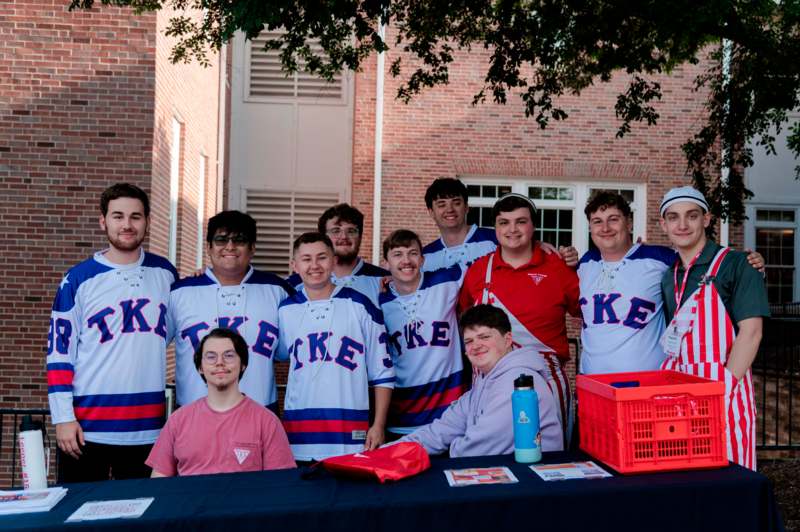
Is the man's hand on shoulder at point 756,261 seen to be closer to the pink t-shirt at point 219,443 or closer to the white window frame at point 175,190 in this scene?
the pink t-shirt at point 219,443

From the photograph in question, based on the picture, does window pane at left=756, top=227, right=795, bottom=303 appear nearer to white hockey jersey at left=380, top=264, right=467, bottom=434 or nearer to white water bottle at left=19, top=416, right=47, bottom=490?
white hockey jersey at left=380, top=264, right=467, bottom=434

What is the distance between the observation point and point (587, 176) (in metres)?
14.8

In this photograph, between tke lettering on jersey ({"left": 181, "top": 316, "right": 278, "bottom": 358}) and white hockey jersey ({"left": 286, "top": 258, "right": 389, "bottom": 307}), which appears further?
white hockey jersey ({"left": 286, "top": 258, "right": 389, "bottom": 307})

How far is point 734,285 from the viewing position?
396 cm

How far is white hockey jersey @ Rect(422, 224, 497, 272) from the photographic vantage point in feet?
17.5

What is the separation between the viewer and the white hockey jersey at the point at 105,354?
14.0ft

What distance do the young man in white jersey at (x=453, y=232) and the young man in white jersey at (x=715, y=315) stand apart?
4.87ft

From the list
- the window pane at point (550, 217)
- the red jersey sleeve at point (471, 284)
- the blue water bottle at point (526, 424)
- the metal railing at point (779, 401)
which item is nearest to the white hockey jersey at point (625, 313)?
the red jersey sleeve at point (471, 284)

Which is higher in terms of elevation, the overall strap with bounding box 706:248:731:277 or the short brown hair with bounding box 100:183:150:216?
the short brown hair with bounding box 100:183:150:216

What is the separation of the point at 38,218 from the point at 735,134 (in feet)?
25.8

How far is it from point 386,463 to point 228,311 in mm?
1735

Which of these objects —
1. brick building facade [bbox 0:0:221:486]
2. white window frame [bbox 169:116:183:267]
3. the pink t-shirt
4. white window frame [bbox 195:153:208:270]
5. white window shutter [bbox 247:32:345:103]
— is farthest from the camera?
white window shutter [bbox 247:32:345:103]

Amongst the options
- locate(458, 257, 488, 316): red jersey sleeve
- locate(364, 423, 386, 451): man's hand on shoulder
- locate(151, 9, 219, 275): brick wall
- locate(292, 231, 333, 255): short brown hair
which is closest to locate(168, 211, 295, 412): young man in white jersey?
locate(292, 231, 333, 255): short brown hair

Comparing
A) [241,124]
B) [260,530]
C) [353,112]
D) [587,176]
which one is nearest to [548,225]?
[587,176]
